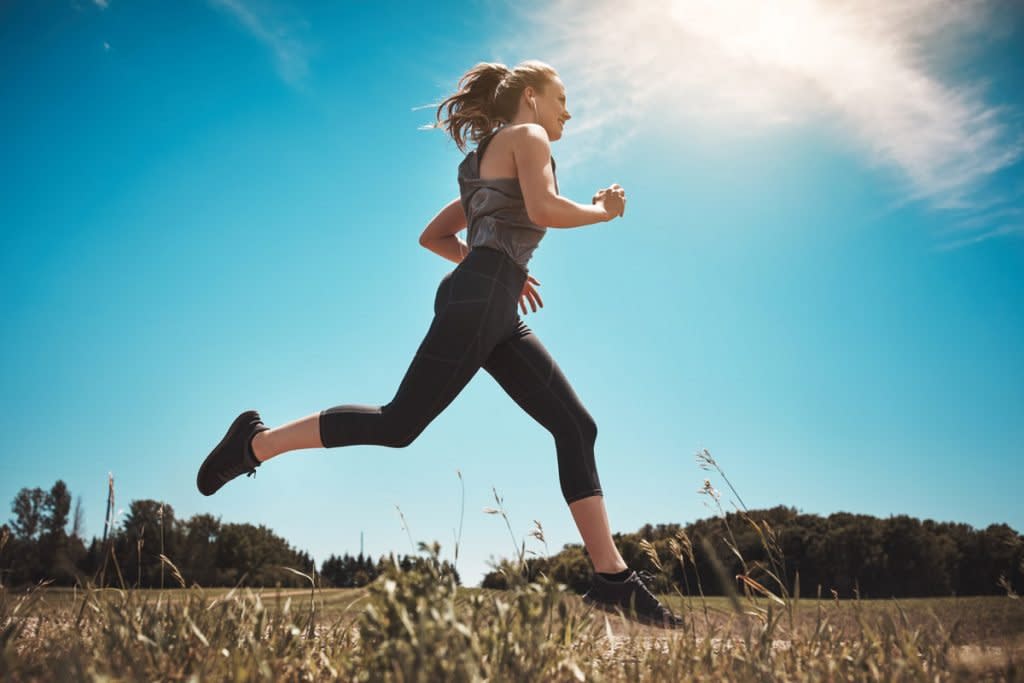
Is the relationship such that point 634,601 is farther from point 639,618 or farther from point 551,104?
point 551,104

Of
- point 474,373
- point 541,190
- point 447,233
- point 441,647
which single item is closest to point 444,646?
point 441,647

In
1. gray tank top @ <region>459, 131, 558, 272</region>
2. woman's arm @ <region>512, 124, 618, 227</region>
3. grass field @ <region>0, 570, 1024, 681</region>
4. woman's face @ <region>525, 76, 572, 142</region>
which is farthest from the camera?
woman's face @ <region>525, 76, 572, 142</region>

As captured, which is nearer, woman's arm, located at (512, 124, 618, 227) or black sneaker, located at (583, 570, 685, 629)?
black sneaker, located at (583, 570, 685, 629)

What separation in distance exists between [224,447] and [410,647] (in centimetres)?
211

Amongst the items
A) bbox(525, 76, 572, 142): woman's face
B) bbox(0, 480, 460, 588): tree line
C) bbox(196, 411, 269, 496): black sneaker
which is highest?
bbox(525, 76, 572, 142): woman's face

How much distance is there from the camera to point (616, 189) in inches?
127

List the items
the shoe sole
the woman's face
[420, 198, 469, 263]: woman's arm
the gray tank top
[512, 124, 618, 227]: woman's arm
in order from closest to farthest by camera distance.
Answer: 1. the shoe sole
2. [512, 124, 618, 227]: woman's arm
3. the gray tank top
4. the woman's face
5. [420, 198, 469, 263]: woman's arm

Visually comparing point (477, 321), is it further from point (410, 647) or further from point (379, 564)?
point (410, 647)

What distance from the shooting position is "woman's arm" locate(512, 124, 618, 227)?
9.84 feet

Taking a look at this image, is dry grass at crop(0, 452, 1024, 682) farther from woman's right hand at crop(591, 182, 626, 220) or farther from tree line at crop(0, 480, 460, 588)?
woman's right hand at crop(591, 182, 626, 220)

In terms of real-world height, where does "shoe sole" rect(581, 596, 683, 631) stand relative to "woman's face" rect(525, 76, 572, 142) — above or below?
below

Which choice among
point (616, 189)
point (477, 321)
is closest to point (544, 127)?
point (616, 189)

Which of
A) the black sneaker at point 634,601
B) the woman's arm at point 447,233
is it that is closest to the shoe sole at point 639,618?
the black sneaker at point 634,601

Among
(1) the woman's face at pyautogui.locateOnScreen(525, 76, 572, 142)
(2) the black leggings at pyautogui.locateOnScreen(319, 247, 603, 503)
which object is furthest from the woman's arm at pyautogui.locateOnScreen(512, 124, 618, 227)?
(1) the woman's face at pyautogui.locateOnScreen(525, 76, 572, 142)
